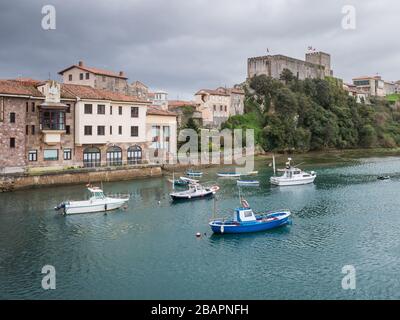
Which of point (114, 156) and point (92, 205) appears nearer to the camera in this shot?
point (92, 205)

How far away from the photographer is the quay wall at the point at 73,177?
4694 centimetres

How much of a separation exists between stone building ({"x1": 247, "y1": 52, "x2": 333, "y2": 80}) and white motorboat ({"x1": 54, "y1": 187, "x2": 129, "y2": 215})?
71800 mm

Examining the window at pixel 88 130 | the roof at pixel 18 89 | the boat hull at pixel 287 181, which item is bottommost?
the boat hull at pixel 287 181

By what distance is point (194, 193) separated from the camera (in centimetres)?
4541

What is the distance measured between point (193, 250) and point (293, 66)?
90659mm

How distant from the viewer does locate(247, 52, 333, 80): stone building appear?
4112 inches

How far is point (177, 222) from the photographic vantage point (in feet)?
116

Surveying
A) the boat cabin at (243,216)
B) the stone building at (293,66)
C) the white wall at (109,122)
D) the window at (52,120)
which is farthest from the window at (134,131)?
the stone building at (293,66)

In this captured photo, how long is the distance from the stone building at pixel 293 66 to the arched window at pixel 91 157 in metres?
56.9

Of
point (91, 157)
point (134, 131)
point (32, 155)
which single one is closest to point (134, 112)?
point (134, 131)

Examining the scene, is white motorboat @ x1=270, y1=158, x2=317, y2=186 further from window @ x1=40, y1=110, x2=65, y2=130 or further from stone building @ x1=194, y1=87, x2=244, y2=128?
stone building @ x1=194, y1=87, x2=244, y2=128

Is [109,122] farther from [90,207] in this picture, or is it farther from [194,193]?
[90,207]

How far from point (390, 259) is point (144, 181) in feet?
114

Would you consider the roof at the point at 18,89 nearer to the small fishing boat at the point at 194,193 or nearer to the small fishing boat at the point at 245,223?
the small fishing boat at the point at 194,193
